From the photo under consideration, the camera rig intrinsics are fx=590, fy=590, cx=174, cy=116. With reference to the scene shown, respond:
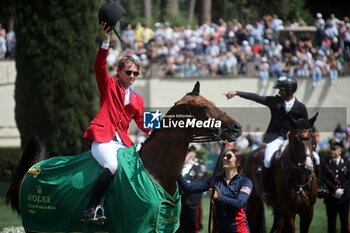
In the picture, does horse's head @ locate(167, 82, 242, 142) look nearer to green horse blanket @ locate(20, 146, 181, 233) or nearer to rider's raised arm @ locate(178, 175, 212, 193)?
green horse blanket @ locate(20, 146, 181, 233)

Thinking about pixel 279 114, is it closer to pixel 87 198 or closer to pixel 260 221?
pixel 260 221

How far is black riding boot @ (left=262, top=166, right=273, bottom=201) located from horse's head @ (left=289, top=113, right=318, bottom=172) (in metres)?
0.76

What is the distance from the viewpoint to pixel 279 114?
8.38 m

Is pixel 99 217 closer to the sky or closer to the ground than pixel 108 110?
closer to the ground

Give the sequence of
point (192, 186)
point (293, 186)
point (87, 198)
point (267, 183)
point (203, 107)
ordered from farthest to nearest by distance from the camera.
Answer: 1. point (267, 183)
2. point (293, 186)
3. point (192, 186)
4. point (87, 198)
5. point (203, 107)

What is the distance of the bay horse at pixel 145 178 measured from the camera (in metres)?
5.15

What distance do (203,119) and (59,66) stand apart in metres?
8.47

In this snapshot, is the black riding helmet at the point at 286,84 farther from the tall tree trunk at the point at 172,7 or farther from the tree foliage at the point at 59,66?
the tall tree trunk at the point at 172,7

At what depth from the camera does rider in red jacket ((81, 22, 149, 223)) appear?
17.4ft

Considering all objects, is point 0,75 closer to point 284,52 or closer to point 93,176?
point 284,52

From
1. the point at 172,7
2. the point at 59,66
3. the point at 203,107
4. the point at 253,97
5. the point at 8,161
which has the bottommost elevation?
the point at 8,161

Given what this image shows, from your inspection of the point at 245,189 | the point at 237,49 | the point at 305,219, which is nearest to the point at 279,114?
the point at 305,219

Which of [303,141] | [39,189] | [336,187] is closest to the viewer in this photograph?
[39,189]

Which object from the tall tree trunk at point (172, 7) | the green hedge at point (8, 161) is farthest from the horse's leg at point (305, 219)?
the tall tree trunk at point (172, 7)
